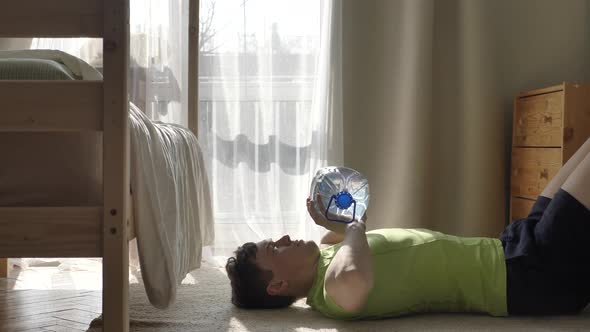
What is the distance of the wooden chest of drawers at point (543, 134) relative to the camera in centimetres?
238

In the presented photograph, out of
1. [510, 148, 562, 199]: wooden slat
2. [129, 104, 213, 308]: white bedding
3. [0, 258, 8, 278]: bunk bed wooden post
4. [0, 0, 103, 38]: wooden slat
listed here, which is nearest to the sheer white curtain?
[510, 148, 562, 199]: wooden slat

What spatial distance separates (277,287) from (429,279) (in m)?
0.37

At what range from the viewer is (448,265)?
1699 millimetres

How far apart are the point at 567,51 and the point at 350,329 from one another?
6.32ft

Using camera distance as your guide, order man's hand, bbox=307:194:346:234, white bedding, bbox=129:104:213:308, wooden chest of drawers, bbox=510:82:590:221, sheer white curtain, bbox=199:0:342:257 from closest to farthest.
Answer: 1. white bedding, bbox=129:104:213:308
2. man's hand, bbox=307:194:346:234
3. wooden chest of drawers, bbox=510:82:590:221
4. sheer white curtain, bbox=199:0:342:257

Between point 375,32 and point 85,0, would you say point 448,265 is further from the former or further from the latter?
point 375,32

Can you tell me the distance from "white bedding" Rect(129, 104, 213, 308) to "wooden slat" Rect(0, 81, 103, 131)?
0.53ft

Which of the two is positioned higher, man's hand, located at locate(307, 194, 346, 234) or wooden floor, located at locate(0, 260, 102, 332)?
man's hand, located at locate(307, 194, 346, 234)

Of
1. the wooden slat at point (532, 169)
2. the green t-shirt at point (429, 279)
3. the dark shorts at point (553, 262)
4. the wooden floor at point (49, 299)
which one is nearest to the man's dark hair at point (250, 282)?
the green t-shirt at point (429, 279)

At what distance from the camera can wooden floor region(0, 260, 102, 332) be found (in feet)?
5.77

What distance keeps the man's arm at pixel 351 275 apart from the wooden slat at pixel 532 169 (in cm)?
112

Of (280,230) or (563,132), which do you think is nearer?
(563,132)

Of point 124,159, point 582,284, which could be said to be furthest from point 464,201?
point 124,159

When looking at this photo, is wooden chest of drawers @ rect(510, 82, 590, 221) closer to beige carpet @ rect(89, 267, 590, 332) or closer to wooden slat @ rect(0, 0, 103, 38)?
beige carpet @ rect(89, 267, 590, 332)
